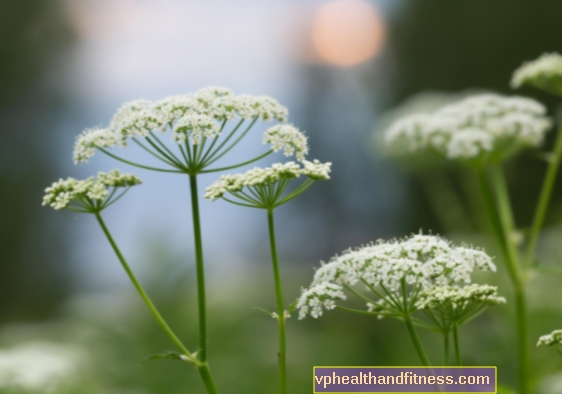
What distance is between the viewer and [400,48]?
15734 millimetres

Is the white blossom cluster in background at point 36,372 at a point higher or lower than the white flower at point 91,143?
lower

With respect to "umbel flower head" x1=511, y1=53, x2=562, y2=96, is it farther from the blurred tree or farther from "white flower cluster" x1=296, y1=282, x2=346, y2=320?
the blurred tree

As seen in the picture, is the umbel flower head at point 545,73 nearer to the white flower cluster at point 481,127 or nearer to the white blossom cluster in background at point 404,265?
the white flower cluster at point 481,127

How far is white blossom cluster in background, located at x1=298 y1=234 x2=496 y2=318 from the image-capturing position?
1.92 meters

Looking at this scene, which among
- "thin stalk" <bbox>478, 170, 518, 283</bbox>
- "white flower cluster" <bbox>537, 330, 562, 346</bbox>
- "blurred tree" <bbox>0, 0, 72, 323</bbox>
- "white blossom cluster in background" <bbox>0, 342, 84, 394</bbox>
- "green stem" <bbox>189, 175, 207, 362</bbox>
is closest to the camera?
"white flower cluster" <bbox>537, 330, 562, 346</bbox>

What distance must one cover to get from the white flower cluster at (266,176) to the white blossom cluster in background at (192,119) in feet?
0.48

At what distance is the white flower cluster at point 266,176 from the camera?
6.66ft

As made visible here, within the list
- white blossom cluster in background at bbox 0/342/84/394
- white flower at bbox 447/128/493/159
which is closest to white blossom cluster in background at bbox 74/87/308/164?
white flower at bbox 447/128/493/159

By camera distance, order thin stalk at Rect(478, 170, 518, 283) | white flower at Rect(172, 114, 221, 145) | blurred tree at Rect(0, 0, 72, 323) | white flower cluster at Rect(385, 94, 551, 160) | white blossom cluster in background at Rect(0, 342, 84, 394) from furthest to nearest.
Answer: blurred tree at Rect(0, 0, 72, 323) < white blossom cluster in background at Rect(0, 342, 84, 394) < white flower cluster at Rect(385, 94, 551, 160) < thin stalk at Rect(478, 170, 518, 283) < white flower at Rect(172, 114, 221, 145)

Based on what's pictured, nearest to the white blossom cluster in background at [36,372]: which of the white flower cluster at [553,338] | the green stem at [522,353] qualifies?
the green stem at [522,353]

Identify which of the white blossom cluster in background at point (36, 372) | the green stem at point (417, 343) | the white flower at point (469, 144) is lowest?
the white blossom cluster in background at point (36, 372)

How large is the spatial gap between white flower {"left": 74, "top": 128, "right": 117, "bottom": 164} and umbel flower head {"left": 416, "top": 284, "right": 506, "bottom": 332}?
126cm

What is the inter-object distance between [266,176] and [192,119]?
335 mm

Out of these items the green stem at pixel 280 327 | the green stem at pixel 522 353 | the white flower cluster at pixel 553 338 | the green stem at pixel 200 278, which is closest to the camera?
the white flower cluster at pixel 553 338
